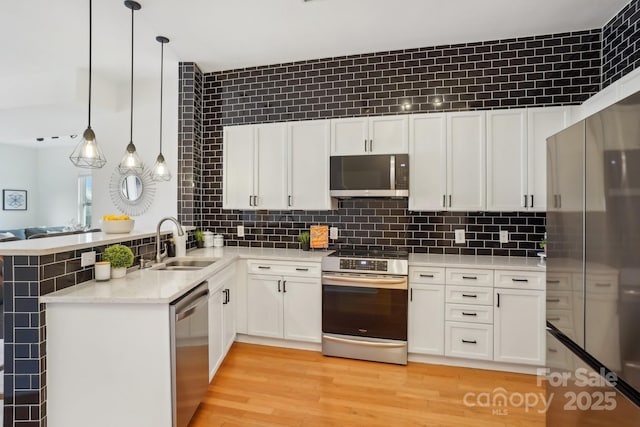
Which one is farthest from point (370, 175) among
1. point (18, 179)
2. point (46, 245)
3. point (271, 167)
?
point (18, 179)

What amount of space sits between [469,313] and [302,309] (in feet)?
4.88

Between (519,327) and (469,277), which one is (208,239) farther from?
(519,327)

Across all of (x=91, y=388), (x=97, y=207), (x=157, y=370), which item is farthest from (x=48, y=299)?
(x=97, y=207)

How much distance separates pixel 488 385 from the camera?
2631 mm

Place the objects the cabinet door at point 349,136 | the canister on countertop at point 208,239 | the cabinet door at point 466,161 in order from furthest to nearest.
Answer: the canister on countertop at point 208,239, the cabinet door at point 349,136, the cabinet door at point 466,161

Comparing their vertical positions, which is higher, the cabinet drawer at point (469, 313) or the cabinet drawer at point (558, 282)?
the cabinet drawer at point (558, 282)

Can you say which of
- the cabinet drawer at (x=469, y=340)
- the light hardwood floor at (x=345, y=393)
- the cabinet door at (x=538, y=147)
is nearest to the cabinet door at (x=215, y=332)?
the light hardwood floor at (x=345, y=393)

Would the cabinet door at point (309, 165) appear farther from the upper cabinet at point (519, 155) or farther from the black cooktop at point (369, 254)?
the upper cabinet at point (519, 155)

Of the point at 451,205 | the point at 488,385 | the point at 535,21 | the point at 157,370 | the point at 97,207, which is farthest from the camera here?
the point at 97,207

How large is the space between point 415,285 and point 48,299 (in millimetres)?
2606

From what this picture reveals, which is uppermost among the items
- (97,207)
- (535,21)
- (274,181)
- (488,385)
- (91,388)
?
(535,21)

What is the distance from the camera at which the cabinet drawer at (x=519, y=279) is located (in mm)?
2719

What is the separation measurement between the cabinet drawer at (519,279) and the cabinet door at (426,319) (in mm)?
471

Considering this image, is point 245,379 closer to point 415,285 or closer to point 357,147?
point 415,285
